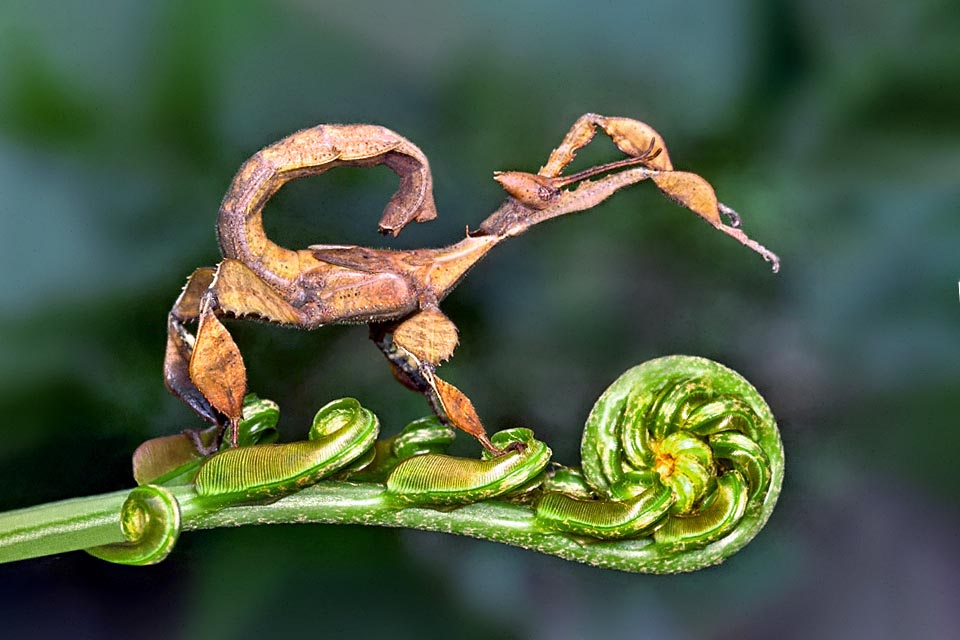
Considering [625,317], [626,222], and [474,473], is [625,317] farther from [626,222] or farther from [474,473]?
[474,473]

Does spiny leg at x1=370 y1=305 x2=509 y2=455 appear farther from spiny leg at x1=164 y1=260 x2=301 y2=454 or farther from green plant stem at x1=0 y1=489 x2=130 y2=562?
green plant stem at x1=0 y1=489 x2=130 y2=562

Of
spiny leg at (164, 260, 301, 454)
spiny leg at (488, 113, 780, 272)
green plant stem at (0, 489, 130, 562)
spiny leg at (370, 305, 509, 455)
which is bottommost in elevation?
green plant stem at (0, 489, 130, 562)

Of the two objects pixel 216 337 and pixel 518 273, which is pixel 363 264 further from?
pixel 518 273

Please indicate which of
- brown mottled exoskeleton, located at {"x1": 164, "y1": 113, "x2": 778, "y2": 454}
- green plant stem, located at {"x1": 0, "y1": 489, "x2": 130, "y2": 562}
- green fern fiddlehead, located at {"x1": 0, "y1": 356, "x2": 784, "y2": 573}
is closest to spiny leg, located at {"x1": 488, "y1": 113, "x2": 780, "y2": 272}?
brown mottled exoskeleton, located at {"x1": 164, "y1": 113, "x2": 778, "y2": 454}

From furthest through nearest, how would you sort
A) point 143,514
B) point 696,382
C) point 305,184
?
point 305,184
point 696,382
point 143,514

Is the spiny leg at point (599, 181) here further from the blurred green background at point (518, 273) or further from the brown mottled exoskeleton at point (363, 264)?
the blurred green background at point (518, 273)

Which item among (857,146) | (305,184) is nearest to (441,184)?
(305,184)
